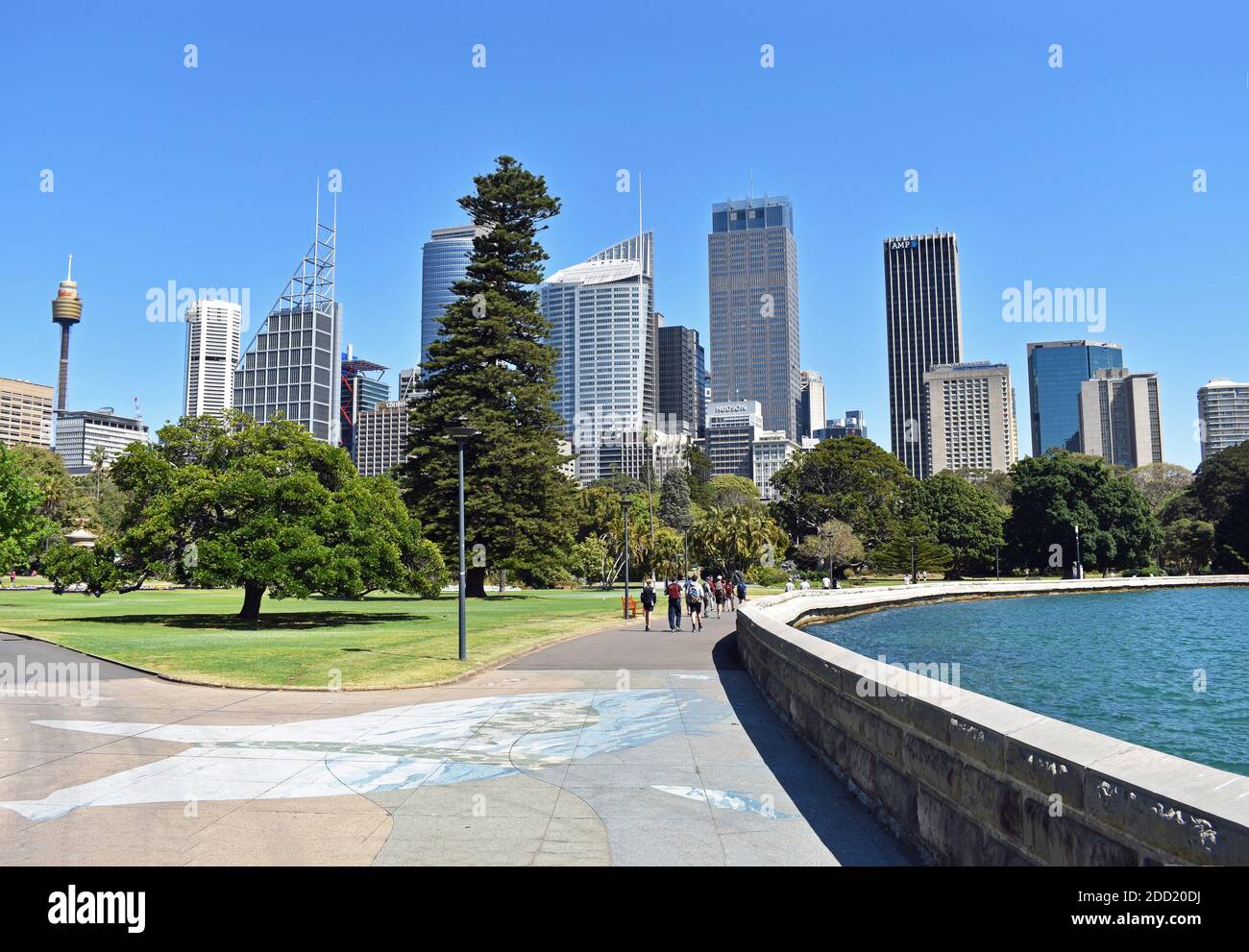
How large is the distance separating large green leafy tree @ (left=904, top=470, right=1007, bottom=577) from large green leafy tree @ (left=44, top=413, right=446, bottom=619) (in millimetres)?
71173

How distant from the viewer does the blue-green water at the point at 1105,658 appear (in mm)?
17609

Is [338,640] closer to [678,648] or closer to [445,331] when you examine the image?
[678,648]

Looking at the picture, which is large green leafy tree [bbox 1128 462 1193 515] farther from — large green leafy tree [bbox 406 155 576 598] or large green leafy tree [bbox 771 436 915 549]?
large green leafy tree [bbox 406 155 576 598]

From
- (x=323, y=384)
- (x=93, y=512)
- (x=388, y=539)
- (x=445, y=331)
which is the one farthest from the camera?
(x=323, y=384)

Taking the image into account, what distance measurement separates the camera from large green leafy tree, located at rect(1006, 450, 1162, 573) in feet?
302

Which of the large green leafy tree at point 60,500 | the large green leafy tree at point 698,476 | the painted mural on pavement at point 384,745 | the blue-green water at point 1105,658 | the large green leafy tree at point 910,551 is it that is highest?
the large green leafy tree at point 698,476

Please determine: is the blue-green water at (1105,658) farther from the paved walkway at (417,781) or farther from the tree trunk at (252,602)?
the tree trunk at (252,602)

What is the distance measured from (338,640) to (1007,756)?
68.9ft

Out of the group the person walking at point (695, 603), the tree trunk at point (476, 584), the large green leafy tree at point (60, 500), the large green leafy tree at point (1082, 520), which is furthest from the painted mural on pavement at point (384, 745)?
the large green leafy tree at point (60, 500)

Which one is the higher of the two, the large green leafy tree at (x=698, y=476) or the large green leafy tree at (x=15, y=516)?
the large green leafy tree at (x=698, y=476)

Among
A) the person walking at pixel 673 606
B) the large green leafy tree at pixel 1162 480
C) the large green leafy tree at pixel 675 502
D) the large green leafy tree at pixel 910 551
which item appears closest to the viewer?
the person walking at pixel 673 606

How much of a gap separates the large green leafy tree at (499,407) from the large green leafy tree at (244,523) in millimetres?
14314
